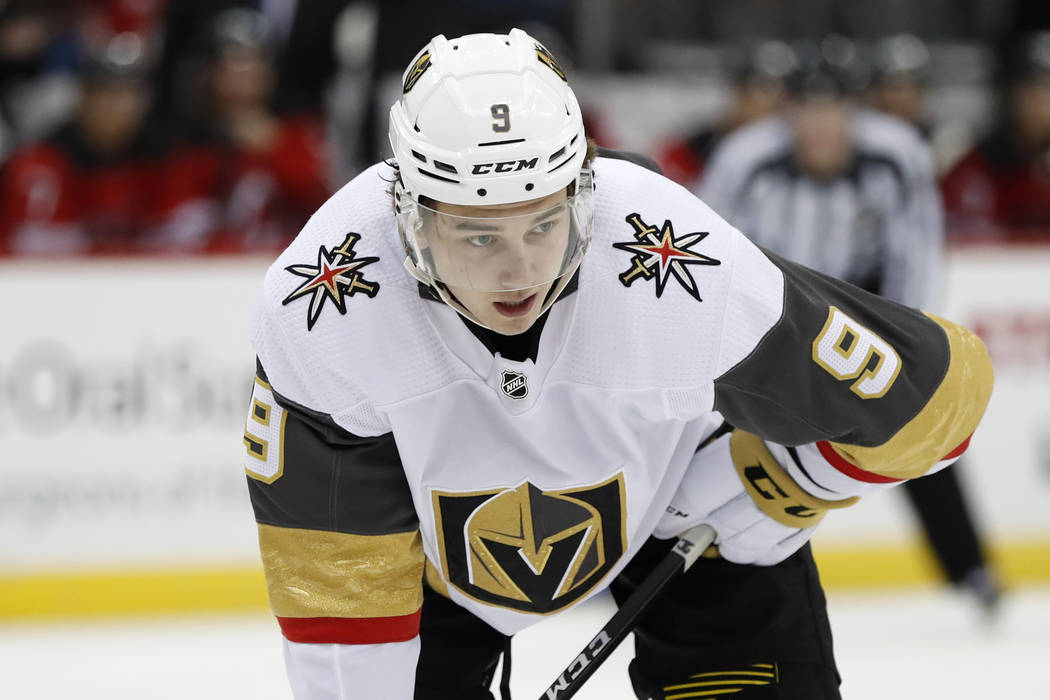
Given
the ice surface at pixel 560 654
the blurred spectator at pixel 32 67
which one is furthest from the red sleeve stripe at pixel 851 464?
the blurred spectator at pixel 32 67

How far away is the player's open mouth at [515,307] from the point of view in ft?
5.65

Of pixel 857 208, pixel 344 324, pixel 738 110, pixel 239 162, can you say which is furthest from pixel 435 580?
pixel 738 110

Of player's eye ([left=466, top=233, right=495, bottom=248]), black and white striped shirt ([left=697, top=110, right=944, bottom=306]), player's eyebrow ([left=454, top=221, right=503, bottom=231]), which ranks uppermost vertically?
black and white striped shirt ([left=697, top=110, right=944, bottom=306])

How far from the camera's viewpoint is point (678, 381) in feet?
5.97

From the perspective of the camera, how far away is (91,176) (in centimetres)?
469

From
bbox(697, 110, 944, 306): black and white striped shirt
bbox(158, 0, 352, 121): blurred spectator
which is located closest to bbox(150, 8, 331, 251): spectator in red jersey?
bbox(158, 0, 352, 121): blurred spectator

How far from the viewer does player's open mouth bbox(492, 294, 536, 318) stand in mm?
1721

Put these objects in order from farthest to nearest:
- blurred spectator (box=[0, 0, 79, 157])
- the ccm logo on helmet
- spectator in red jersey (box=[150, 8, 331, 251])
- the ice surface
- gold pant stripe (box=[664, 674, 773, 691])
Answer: blurred spectator (box=[0, 0, 79, 157]) → spectator in red jersey (box=[150, 8, 331, 251]) → the ice surface → gold pant stripe (box=[664, 674, 773, 691]) → the ccm logo on helmet

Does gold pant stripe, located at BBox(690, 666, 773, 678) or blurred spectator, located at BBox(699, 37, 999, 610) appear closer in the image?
gold pant stripe, located at BBox(690, 666, 773, 678)

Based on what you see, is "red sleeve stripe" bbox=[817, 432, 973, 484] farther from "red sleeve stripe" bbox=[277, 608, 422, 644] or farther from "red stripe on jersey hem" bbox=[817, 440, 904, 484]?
"red sleeve stripe" bbox=[277, 608, 422, 644]

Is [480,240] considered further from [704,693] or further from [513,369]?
[704,693]

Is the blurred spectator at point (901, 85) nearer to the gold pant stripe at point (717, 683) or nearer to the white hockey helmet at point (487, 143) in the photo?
the gold pant stripe at point (717, 683)

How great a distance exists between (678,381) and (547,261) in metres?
0.26

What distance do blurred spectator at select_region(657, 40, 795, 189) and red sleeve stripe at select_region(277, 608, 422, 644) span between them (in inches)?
128
